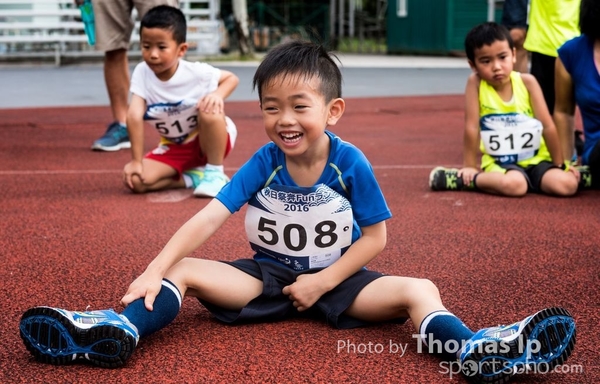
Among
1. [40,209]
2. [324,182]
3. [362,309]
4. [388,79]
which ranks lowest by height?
[388,79]

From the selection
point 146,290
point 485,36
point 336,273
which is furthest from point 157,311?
point 485,36

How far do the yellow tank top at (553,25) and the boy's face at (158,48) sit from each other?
263cm

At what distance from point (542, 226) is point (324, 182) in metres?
1.75

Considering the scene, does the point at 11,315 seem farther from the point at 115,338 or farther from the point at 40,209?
the point at 40,209

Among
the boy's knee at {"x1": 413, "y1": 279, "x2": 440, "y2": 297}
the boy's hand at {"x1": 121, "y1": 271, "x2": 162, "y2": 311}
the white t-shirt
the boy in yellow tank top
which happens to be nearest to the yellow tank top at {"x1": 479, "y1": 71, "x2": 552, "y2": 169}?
the boy in yellow tank top

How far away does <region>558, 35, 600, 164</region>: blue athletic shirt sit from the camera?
469 centimetres

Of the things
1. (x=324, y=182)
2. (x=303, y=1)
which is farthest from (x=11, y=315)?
(x=303, y=1)

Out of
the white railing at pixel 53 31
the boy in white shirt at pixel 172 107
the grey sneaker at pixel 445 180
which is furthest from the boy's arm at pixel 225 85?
the white railing at pixel 53 31

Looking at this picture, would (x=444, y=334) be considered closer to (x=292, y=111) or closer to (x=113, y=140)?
(x=292, y=111)

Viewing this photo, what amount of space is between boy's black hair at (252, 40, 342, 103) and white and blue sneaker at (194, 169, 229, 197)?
7.12 feet

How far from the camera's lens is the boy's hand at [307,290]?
247 cm

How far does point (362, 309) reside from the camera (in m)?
2.49

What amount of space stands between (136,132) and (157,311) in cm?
250

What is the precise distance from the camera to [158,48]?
4.58 metres
